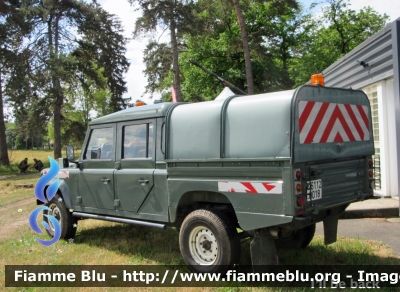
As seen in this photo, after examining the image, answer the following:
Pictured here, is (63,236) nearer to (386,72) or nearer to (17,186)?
(386,72)

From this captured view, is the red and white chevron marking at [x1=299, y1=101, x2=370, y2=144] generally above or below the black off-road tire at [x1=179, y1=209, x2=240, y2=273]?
above

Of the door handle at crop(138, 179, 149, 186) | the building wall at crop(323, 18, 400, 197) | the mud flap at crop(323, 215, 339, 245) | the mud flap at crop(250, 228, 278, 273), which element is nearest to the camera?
the mud flap at crop(250, 228, 278, 273)

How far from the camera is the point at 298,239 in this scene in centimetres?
531

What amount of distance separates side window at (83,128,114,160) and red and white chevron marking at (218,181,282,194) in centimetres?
224

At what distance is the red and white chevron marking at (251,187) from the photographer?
381 centimetres

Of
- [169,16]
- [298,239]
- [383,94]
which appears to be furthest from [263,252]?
[169,16]

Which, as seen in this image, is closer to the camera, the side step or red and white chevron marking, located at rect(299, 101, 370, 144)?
red and white chevron marking, located at rect(299, 101, 370, 144)

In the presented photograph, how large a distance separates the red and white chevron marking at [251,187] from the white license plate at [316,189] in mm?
388

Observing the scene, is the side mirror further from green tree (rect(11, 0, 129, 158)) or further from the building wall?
green tree (rect(11, 0, 129, 158))

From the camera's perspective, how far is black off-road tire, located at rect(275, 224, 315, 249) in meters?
5.19

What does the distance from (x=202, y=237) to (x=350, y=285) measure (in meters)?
1.71

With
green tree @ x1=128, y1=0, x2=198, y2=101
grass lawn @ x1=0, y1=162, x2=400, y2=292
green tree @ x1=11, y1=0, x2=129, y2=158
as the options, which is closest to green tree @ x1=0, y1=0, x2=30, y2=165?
green tree @ x1=11, y1=0, x2=129, y2=158

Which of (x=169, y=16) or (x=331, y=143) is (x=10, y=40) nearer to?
(x=169, y=16)

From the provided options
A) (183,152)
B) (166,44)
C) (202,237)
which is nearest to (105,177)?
(183,152)
